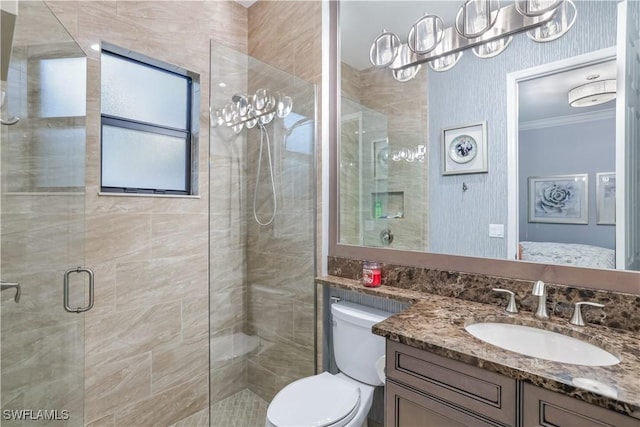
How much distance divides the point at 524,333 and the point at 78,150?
88.0 inches

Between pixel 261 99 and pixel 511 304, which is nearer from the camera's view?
pixel 511 304

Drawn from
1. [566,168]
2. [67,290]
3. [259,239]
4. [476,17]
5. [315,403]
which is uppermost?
[476,17]

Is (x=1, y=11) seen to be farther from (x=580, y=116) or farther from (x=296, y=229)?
(x=580, y=116)

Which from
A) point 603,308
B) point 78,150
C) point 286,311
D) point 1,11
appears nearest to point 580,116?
point 603,308

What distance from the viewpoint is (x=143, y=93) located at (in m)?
2.05

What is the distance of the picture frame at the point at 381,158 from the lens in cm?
183

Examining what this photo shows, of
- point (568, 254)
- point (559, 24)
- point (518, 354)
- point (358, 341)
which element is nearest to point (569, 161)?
point (568, 254)

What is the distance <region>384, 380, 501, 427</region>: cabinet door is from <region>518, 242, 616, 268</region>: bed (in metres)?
0.72

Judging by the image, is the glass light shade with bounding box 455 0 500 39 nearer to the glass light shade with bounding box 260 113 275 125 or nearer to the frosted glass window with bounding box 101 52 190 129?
the glass light shade with bounding box 260 113 275 125

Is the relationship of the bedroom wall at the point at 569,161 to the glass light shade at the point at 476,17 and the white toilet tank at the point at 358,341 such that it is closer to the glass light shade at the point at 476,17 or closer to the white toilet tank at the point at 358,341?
the glass light shade at the point at 476,17

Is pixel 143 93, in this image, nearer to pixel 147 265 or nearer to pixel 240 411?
pixel 147 265

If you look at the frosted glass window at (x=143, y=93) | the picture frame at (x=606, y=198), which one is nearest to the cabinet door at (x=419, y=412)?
the picture frame at (x=606, y=198)

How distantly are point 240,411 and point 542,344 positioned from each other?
72.1 inches

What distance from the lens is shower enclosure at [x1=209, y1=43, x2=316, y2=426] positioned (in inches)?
69.7
